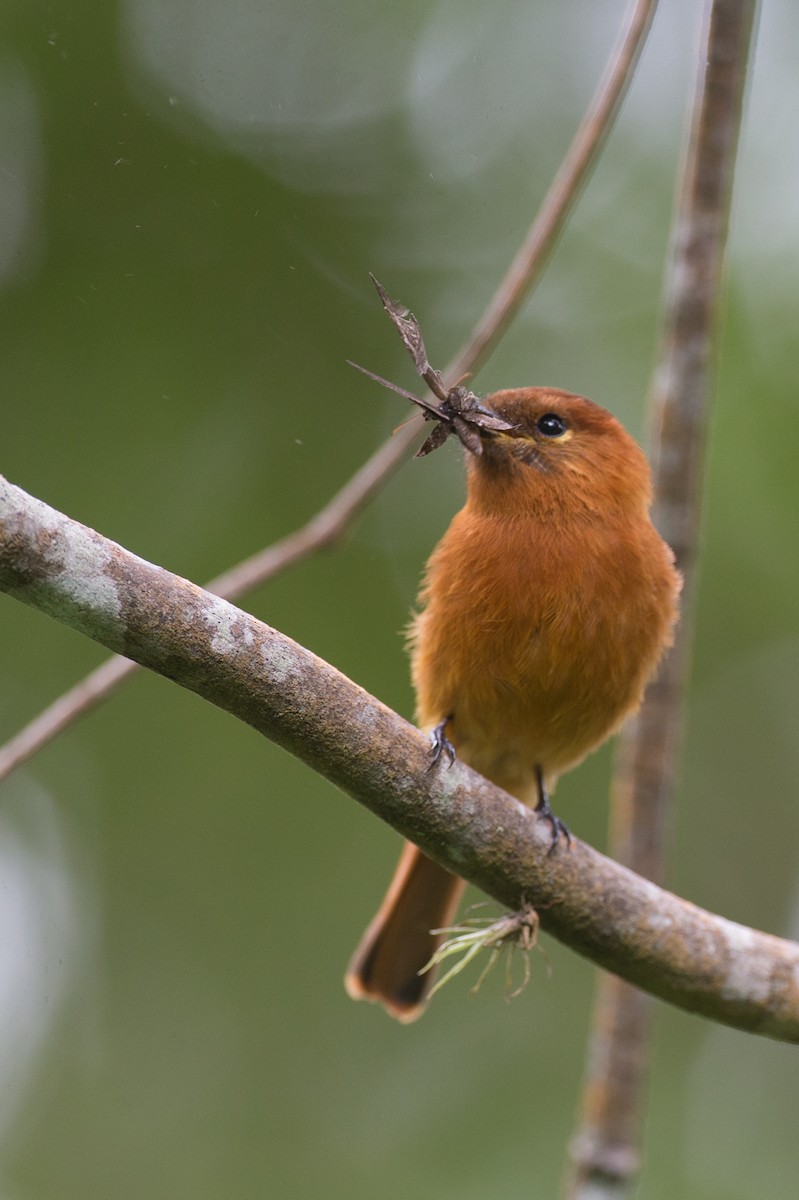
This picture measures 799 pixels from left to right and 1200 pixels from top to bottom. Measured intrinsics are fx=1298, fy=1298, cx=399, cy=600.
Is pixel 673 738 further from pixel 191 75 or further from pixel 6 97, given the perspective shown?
pixel 6 97

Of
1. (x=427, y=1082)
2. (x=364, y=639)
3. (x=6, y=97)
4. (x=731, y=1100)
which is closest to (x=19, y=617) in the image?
(x=364, y=639)

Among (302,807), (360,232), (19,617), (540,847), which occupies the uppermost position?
(360,232)

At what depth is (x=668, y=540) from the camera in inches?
165

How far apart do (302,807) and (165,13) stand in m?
3.16

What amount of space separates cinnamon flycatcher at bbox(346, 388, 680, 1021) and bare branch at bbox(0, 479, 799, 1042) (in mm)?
230

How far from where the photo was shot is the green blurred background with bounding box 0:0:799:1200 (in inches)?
155

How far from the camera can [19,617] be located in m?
4.30

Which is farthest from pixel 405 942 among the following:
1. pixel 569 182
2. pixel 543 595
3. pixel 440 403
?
pixel 569 182

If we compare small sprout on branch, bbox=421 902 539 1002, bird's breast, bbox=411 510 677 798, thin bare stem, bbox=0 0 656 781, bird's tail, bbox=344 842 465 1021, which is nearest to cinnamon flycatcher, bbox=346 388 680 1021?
bird's breast, bbox=411 510 677 798

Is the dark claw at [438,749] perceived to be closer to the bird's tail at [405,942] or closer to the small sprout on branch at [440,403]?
the small sprout on branch at [440,403]

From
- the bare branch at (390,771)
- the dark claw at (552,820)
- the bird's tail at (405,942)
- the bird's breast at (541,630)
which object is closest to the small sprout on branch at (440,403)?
the bird's breast at (541,630)

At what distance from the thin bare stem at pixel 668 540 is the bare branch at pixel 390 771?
3.44ft

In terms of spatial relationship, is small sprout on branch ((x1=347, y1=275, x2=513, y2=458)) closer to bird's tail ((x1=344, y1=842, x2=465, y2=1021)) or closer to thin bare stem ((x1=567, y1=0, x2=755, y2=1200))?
thin bare stem ((x1=567, y1=0, x2=755, y2=1200))

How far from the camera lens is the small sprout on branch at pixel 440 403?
2.50 m
